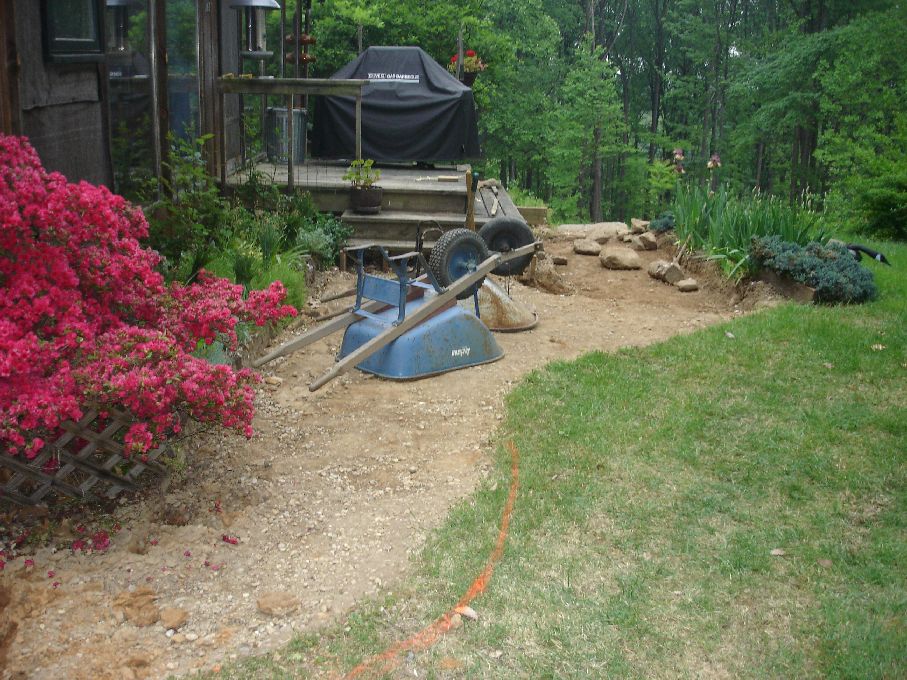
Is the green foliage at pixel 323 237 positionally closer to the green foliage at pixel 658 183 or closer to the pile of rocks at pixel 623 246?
the pile of rocks at pixel 623 246

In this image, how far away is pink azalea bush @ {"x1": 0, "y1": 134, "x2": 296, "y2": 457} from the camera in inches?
136

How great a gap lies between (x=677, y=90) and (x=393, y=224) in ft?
85.1

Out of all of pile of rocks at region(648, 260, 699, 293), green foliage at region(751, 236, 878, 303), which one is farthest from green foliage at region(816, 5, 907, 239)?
green foliage at region(751, 236, 878, 303)

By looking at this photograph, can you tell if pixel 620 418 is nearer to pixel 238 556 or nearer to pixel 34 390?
pixel 238 556

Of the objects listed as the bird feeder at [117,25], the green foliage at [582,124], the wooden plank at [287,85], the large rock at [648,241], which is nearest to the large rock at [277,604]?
the bird feeder at [117,25]

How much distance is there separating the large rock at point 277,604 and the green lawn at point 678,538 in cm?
25

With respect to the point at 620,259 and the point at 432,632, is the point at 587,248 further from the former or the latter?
the point at 432,632

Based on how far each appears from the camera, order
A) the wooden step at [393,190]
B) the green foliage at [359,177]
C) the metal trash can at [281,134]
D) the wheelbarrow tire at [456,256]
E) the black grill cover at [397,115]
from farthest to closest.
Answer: the black grill cover at [397,115] < the metal trash can at [281,134] < the wooden step at [393,190] < the green foliage at [359,177] < the wheelbarrow tire at [456,256]

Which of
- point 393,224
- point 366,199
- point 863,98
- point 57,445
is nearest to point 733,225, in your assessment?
point 393,224

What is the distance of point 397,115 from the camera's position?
13797 millimetres

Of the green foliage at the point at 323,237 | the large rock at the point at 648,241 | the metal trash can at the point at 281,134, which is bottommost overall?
the large rock at the point at 648,241

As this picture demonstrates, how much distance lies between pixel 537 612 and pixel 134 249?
2.45 meters

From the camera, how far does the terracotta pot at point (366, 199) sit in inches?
Result: 420

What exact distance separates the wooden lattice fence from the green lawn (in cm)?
123
